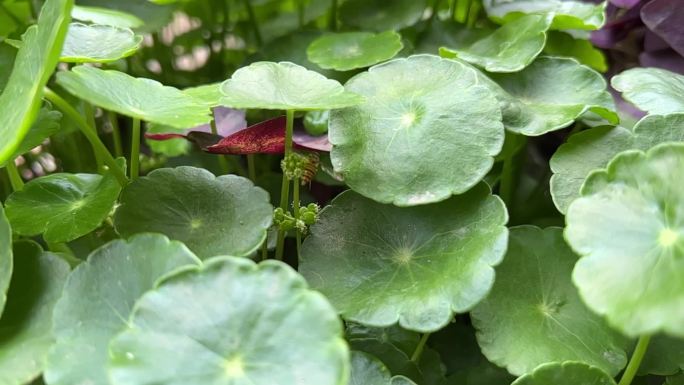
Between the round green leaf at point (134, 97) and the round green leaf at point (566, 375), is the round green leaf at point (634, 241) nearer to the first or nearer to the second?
the round green leaf at point (566, 375)

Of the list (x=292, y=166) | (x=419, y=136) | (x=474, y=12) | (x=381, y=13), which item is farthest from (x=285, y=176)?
(x=474, y=12)

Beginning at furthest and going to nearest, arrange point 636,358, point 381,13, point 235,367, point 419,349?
point 381,13 < point 419,349 < point 636,358 < point 235,367

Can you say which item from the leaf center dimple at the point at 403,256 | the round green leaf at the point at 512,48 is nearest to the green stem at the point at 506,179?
the round green leaf at the point at 512,48

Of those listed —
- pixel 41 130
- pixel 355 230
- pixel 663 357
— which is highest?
pixel 41 130

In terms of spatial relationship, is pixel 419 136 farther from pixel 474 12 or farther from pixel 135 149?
pixel 474 12

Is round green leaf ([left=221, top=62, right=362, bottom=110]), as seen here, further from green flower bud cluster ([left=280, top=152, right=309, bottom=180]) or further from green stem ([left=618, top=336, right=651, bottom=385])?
green stem ([left=618, top=336, right=651, bottom=385])

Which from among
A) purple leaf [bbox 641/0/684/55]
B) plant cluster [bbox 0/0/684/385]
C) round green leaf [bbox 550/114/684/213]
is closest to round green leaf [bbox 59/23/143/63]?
plant cluster [bbox 0/0/684/385]

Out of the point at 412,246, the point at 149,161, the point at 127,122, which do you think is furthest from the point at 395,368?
the point at 127,122
